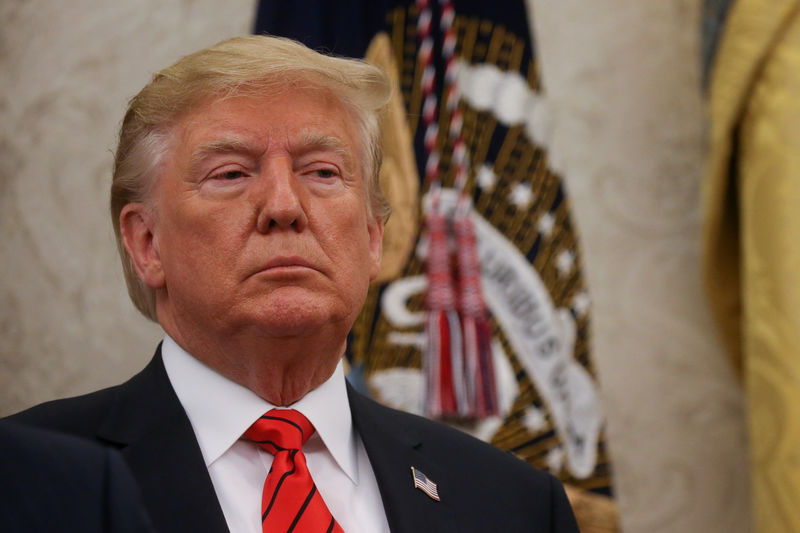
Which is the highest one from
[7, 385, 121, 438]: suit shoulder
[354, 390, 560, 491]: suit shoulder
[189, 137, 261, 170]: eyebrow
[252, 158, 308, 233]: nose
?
[189, 137, 261, 170]: eyebrow

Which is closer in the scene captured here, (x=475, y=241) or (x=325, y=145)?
(x=325, y=145)

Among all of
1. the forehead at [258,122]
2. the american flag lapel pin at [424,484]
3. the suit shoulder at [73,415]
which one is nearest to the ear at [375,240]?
the forehead at [258,122]

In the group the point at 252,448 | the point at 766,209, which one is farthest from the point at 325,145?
the point at 766,209

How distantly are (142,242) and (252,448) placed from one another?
0.30 m

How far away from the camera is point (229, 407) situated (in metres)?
1.11

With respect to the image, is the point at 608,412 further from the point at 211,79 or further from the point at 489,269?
the point at 211,79

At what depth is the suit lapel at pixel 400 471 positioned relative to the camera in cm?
114

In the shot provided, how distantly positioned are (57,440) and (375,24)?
5.05ft

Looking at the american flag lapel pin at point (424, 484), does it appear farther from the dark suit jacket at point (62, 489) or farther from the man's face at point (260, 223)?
the dark suit jacket at point (62, 489)

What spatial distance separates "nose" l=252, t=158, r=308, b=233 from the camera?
1103 mm

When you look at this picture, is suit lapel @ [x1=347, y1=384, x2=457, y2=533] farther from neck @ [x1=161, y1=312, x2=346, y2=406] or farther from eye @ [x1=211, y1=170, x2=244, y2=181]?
eye @ [x1=211, y1=170, x2=244, y2=181]

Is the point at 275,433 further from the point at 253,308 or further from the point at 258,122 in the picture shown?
the point at 258,122

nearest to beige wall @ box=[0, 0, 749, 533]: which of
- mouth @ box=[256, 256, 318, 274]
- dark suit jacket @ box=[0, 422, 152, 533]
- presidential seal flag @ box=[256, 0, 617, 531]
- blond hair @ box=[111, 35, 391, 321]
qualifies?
presidential seal flag @ box=[256, 0, 617, 531]

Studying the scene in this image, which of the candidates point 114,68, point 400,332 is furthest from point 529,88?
point 114,68
